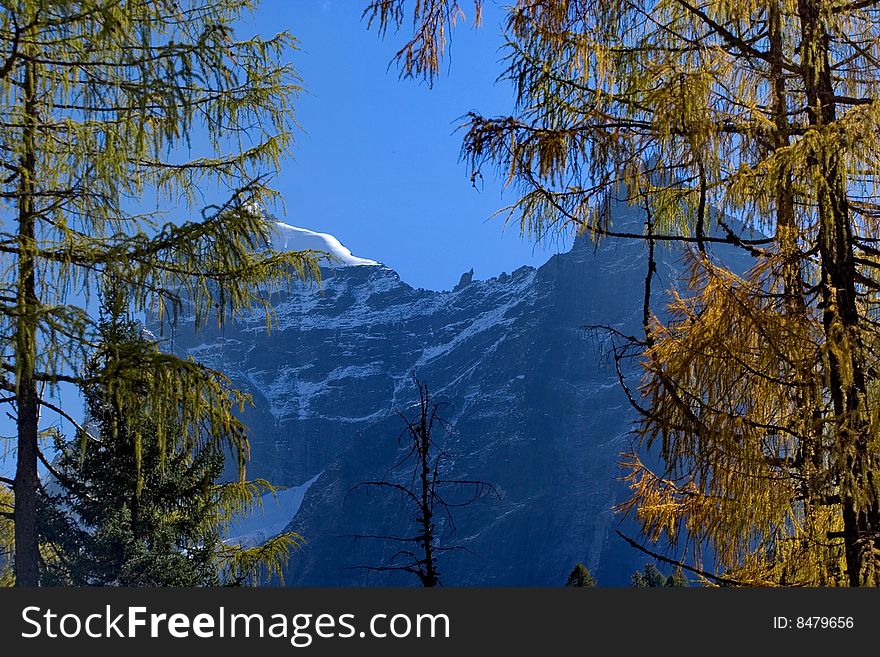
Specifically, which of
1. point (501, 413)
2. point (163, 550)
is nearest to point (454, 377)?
point (501, 413)

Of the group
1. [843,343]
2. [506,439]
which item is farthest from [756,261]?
[506,439]

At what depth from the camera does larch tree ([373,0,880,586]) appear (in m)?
3.35

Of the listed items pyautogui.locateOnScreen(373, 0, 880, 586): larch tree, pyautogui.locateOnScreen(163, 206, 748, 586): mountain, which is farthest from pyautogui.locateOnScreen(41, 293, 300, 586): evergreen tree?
pyautogui.locateOnScreen(163, 206, 748, 586): mountain

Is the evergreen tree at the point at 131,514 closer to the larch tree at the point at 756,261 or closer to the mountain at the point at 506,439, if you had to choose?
the larch tree at the point at 756,261

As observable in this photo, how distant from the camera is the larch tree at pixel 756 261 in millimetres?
3346

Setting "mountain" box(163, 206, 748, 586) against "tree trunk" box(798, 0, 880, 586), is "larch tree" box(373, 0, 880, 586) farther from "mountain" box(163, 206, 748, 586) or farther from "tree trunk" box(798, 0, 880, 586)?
"mountain" box(163, 206, 748, 586)

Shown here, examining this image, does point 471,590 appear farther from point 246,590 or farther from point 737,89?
point 737,89

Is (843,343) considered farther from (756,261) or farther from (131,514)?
(131,514)

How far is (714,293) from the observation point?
360 centimetres

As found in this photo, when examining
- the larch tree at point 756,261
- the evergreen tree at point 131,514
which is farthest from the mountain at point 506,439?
the larch tree at point 756,261

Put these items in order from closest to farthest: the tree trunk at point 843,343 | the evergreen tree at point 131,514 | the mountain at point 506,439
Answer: the tree trunk at point 843,343 → the evergreen tree at point 131,514 → the mountain at point 506,439

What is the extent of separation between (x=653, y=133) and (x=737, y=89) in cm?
46

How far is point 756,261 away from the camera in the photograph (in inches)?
153

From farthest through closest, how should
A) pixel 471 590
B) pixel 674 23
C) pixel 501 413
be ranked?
pixel 501 413 → pixel 674 23 → pixel 471 590
